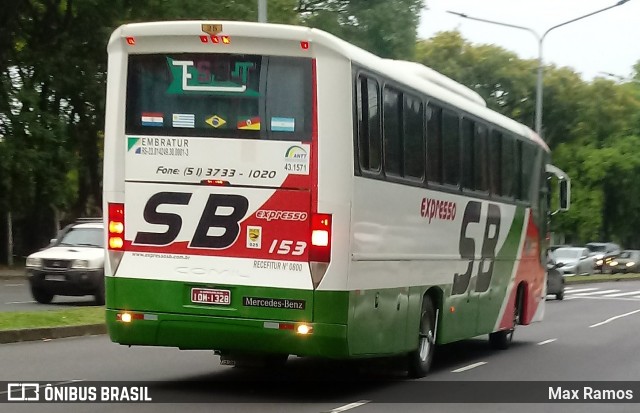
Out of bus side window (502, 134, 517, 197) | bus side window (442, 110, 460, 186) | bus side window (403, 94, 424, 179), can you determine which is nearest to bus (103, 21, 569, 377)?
bus side window (403, 94, 424, 179)

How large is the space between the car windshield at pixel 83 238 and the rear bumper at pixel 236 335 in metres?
14.0

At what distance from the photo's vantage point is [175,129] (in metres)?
11.5

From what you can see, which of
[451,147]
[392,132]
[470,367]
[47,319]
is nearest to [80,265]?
[47,319]

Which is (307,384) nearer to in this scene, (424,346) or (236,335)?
(424,346)

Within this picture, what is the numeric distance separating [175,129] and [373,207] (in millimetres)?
2038

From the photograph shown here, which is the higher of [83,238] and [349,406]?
[83,238]

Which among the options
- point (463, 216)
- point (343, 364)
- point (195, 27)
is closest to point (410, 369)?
point (343, 364)

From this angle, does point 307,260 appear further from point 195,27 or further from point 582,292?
point 582,292

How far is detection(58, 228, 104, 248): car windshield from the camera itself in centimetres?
2522

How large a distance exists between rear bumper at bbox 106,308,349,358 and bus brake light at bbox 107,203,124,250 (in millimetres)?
718

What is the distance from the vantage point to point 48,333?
17219 millimetres

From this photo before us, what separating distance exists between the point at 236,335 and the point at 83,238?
580 inches

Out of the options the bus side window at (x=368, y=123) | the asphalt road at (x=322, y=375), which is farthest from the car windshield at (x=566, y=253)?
the bus side window at (x=368, y=123)

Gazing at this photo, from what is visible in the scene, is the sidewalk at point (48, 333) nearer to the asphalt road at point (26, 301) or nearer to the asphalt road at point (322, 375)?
the asphalt road at point (322, 375)
